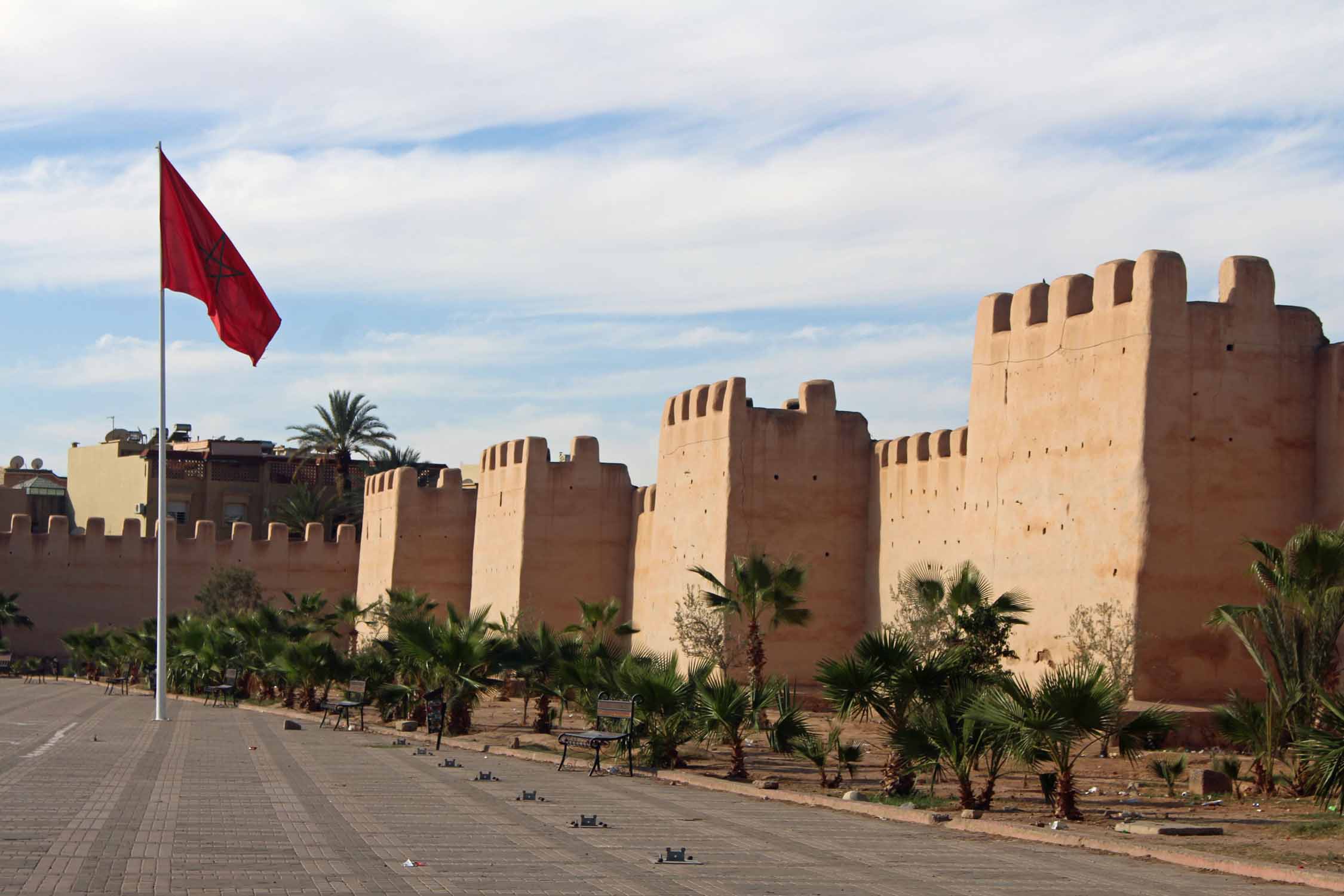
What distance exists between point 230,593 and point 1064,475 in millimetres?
29335

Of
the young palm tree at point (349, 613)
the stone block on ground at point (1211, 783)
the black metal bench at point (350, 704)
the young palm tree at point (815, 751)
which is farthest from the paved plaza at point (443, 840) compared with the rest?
the young palm tree at point (349, 613)

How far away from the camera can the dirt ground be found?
11109 millimetres

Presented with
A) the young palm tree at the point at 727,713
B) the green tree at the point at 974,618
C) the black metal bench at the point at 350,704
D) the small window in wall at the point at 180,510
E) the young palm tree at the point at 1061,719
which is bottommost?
the black metal bench at the point at 350,704

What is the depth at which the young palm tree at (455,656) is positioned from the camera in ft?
66.0

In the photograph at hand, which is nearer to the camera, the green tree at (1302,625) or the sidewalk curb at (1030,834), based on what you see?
the sidewalk curb at (1030,834)

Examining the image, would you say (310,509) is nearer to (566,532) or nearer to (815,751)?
(566,532)

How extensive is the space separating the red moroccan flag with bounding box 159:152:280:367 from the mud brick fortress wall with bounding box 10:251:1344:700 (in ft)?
26.8

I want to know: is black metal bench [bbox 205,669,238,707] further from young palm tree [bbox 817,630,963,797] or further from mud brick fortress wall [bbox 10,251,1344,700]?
young palm tree [bbox 817,630,963,797]

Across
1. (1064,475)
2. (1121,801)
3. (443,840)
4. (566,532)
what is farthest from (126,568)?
(443,840)

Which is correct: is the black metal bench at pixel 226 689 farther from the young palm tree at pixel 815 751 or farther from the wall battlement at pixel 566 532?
the young palm tree at pixel 815 751

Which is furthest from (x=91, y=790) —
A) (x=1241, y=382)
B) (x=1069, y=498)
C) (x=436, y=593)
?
(x=436, y=593)

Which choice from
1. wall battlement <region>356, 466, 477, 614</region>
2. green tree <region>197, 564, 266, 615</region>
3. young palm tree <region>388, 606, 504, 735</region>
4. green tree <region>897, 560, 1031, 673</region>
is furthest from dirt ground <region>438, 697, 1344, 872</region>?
green tree <region>197, 564, 266, 615</region>

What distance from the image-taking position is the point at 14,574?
45656 millimetres

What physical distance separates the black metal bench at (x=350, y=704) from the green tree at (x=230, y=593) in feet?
69.4
